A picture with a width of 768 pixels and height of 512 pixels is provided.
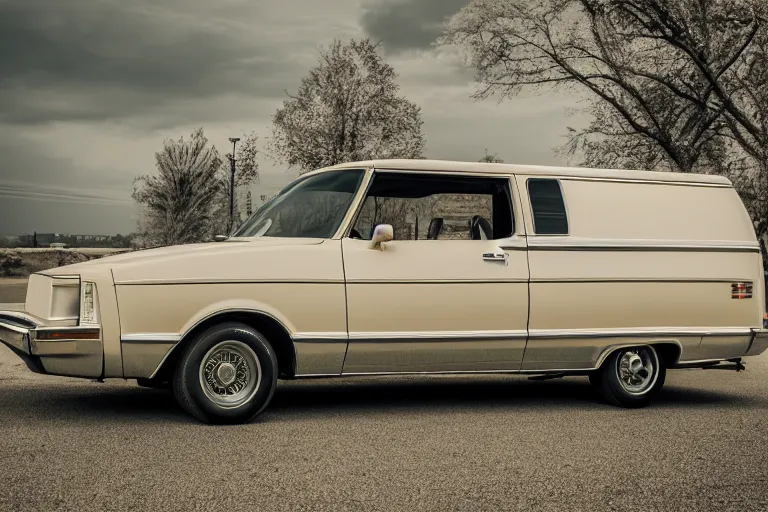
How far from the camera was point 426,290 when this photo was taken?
728 cm

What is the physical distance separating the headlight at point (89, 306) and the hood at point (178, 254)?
0.18 metres

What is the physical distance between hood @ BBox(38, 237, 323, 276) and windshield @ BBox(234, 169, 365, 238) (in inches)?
8.2

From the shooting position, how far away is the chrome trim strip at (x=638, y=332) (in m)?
7.70

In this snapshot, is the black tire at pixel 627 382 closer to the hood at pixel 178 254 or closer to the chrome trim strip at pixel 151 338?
the hood at pixel 178 254

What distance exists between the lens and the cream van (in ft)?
21.8

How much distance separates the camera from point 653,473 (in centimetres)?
564

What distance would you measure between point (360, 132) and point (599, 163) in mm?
14043

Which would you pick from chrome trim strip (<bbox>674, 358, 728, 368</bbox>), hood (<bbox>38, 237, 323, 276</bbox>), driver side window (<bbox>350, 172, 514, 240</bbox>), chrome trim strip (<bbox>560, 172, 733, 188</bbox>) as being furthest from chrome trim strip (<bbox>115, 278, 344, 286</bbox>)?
chrome trim strip (<bbox>674, 358, 728, 368</bbox>)

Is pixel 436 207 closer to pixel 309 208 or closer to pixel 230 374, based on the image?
pixel 309 208

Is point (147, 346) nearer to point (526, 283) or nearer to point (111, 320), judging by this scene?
point (111, 320)

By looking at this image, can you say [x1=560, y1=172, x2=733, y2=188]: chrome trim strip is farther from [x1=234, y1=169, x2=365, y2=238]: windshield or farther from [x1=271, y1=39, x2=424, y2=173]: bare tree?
[x1=271, y1=39, x2=424, y2=173]: bare tree

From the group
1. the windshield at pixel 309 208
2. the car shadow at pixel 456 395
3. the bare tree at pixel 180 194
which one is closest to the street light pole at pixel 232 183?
the bare tree at pixel 180 194

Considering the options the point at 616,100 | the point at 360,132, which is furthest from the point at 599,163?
the point at 360,132

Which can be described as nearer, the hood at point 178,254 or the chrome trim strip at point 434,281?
the hood at point 178,254
